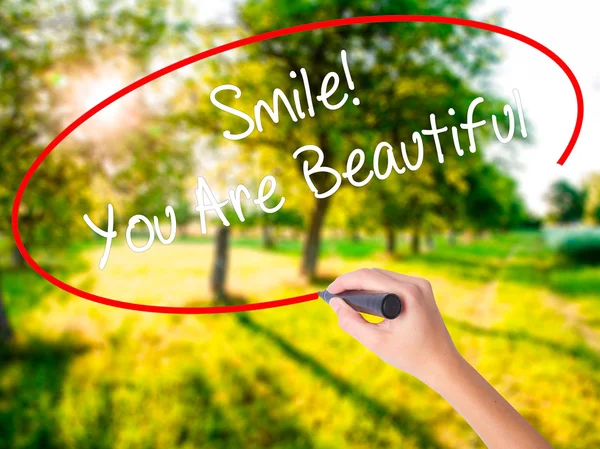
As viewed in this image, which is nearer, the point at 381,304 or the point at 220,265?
the point at 381,304

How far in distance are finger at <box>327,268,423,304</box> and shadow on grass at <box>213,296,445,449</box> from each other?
413cm

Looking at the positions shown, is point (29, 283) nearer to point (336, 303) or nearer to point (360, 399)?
point (360, 399)

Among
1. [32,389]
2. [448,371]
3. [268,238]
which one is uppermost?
[448,371]

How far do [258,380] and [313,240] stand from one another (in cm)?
888

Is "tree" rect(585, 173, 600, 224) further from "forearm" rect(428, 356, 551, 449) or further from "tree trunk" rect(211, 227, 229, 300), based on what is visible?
"forearm" rect(428, 356, 551, 449)

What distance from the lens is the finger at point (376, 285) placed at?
1350 millimetres

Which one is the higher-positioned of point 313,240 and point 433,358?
point 433,358

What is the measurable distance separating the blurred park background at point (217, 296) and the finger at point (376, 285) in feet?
12.6

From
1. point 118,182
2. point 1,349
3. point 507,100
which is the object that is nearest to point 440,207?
point 507,100

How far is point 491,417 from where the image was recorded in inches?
47.2

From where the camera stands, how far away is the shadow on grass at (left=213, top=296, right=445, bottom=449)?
4992 millimetres

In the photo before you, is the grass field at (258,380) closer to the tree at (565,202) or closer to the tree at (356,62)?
the tree at (356,62)

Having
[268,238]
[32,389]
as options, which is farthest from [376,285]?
[268,238]

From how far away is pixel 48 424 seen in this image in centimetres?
503
